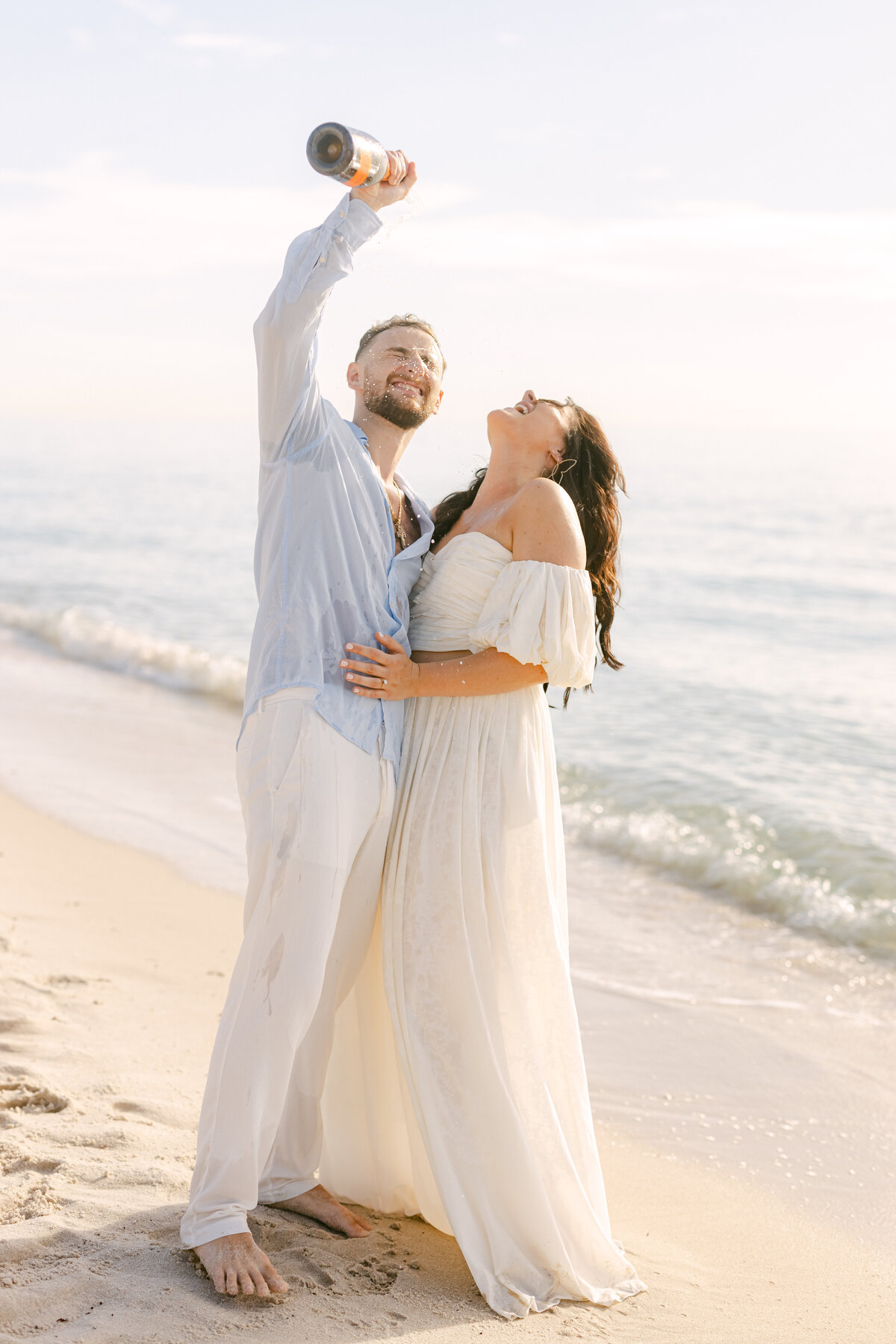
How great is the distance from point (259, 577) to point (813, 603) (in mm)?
15369

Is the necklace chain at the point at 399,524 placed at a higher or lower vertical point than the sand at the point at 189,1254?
higher

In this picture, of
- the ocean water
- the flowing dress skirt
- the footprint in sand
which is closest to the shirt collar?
the flowing dress skirt

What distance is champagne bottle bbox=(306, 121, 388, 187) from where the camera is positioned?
255 centimetres

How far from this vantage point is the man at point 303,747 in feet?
→ 9.11

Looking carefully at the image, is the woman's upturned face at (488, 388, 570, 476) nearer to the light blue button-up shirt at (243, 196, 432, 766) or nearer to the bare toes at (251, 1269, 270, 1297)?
the light blue button-up shirt at (243, 196, 432, 766)

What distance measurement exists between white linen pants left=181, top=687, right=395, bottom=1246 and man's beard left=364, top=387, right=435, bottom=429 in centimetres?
79

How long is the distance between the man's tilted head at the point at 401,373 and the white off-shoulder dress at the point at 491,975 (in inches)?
14.4

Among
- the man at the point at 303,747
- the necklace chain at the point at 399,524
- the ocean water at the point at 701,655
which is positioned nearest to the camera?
the man at the point at 303,747

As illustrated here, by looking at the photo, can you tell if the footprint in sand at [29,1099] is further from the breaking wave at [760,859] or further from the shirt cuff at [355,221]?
the breaking wave at [760,859]

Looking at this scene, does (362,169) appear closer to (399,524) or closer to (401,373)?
(401,373)

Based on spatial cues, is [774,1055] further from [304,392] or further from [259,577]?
[304,392]

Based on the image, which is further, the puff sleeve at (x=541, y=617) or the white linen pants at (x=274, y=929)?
the puff sleeve at (x=541, y=617)

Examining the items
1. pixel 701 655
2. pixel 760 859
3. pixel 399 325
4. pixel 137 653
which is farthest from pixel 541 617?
pixel 701 655

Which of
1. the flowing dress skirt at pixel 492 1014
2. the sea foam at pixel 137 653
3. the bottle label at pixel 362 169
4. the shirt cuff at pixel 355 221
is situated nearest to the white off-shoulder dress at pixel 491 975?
the flowing dress skirt at pixel 492 1014
